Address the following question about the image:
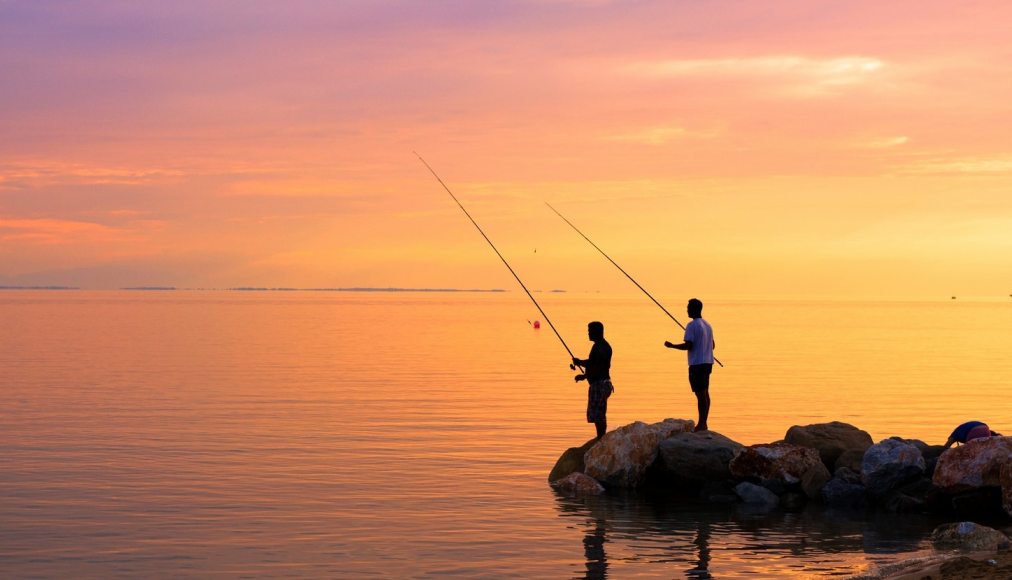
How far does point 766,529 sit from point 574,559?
10.2 feet

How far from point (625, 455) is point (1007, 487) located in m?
5.14

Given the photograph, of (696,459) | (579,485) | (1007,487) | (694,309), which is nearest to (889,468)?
(1007,487)

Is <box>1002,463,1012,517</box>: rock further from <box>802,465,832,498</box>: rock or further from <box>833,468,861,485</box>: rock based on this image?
<box>802,465,832,498</box>: rock

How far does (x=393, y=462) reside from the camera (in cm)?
1970

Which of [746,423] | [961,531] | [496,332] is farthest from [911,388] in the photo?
[496,332]

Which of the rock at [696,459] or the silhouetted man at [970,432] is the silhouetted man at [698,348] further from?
the silhouetted man at [970,432]

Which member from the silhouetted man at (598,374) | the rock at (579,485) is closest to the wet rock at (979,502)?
the rock at (579,485)

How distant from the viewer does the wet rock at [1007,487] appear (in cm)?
1498

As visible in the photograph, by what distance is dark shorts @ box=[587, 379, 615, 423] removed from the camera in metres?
18.3

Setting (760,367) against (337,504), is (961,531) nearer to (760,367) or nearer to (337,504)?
(337,504)

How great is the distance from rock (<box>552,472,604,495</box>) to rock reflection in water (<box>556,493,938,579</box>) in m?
0.21

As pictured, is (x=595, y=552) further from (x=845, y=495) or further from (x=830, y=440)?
(x=830, y=440)

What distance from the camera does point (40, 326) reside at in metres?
77.4

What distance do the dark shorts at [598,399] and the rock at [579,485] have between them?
1.21 m
